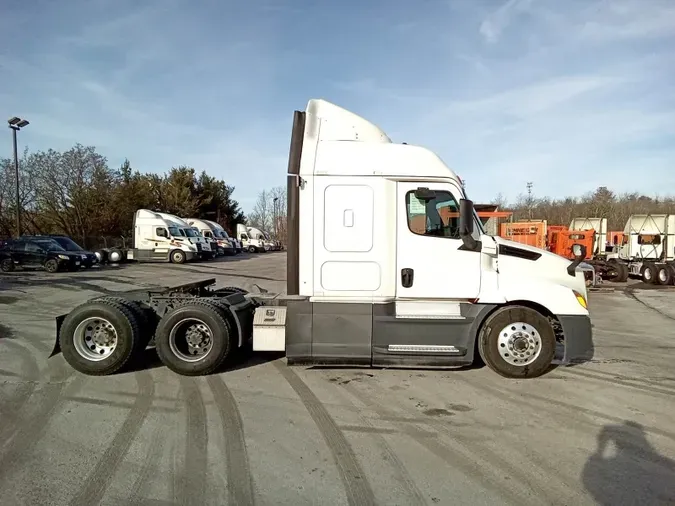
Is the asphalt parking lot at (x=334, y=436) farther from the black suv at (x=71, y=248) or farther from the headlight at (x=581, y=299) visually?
the black suv at (x=71, y=248)

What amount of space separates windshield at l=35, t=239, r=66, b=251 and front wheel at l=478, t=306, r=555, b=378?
979 inches

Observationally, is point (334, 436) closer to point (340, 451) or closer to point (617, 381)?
point (340, 451)

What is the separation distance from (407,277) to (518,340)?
1.67 meters

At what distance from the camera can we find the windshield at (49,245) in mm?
25031

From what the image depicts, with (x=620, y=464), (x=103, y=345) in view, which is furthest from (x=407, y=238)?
(x=103, y=345)

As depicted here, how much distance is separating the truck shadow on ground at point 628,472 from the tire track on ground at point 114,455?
367 cm

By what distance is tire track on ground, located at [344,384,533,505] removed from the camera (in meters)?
3.68

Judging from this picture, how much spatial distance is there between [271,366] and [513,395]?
10.8 ft

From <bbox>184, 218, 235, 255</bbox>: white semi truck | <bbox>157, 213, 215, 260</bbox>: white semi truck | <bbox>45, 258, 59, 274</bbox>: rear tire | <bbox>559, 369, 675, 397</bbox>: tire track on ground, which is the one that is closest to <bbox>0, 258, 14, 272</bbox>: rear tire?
<bbox>45, 258, 59, 274</bbox>: rear tire

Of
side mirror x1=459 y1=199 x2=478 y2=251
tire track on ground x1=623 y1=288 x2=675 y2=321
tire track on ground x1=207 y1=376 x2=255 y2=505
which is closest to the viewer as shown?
tire track on ground x1=207 y1=376 x2=255 y2=505

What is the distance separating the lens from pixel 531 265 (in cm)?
641

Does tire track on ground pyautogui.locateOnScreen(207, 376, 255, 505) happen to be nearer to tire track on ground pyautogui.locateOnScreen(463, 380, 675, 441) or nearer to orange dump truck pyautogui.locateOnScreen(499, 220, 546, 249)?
tire track on ground pyautogui.locateOnScreen(463, 380, 675, 441)

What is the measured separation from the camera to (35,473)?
3.88 meters

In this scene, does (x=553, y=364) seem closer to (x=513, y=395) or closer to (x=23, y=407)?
(x=513, y=395)
